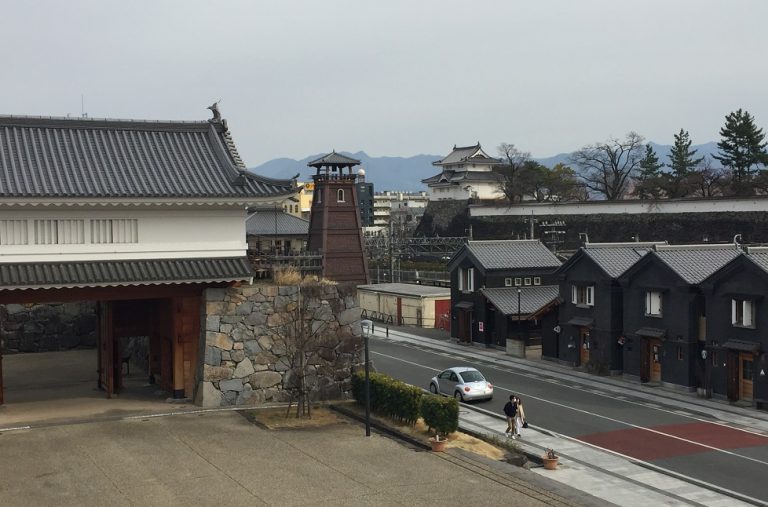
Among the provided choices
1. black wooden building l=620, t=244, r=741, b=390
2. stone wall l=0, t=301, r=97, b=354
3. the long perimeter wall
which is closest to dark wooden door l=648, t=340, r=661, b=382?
black wooden building l=620, t=244, r=741, b=390

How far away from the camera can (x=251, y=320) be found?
27953 millimetres

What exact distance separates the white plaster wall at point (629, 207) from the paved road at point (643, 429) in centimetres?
3013

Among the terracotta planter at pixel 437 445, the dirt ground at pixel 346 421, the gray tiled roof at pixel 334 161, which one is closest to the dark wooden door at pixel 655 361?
the dirt ground at pixel 346 421

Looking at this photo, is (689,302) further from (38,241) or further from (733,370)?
(38,241)

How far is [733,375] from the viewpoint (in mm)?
33812

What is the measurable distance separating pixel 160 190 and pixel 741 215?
5074 centimetres

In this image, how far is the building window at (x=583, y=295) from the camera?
4309 centimetres

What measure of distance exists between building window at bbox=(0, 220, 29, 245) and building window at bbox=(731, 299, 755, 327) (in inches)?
1093

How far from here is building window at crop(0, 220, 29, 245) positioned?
81.5ft

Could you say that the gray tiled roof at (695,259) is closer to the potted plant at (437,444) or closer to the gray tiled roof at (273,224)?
the potted plant at (437,444)

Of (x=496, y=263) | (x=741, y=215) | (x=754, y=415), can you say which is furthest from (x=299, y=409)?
(x=741, y=215)

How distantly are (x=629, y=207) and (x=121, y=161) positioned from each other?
192 feet

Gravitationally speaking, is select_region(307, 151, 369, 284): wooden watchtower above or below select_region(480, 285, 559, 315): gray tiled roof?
above

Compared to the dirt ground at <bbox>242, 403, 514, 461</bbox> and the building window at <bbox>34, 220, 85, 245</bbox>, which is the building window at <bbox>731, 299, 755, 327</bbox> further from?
the building window at <bbox>34, 220, 85, 245</bbox>
